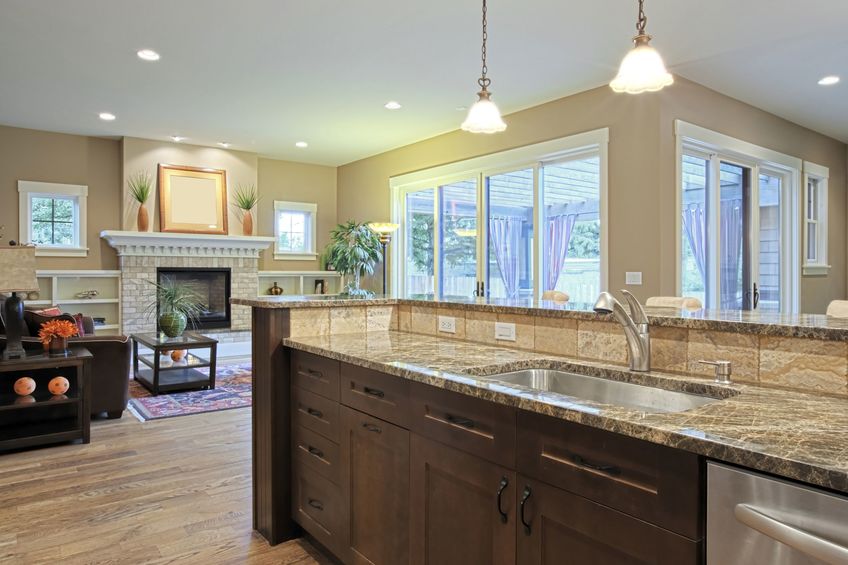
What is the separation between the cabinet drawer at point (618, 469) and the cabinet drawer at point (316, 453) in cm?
105

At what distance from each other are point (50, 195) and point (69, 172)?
1.23 feet

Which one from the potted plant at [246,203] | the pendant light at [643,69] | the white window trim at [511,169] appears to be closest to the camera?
the pendant light at [643,69]

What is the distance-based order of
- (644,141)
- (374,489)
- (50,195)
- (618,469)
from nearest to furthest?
(618,469), (374,489), (644,141), (50,195)

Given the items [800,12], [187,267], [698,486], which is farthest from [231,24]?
[187,267]

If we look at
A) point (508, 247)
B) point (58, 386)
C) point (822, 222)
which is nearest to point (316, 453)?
point (58, 386)

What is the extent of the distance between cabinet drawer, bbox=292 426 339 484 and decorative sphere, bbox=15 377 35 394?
2.55m

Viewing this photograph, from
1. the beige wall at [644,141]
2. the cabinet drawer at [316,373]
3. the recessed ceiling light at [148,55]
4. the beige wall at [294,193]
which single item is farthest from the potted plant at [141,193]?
the cabinet drawer at [316,373]

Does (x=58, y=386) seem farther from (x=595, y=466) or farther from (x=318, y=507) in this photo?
(x=595, y=466)

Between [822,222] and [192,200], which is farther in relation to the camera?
[192,200]

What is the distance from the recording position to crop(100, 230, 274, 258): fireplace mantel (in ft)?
24.1

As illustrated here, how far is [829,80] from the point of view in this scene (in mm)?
5039

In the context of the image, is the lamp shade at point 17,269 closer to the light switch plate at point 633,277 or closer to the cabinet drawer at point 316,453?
the cabinet drawer at point 316,453

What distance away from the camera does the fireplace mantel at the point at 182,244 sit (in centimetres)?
736

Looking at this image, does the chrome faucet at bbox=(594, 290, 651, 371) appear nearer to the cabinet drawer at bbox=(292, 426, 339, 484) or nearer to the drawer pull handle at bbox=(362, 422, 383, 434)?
the drawer pull handle at bbox=(362, 422, 383, 434)
